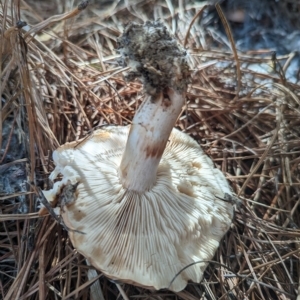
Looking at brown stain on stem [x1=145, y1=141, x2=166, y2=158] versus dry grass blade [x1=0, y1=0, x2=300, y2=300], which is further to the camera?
dry grass blade [x1=0, y1=0, x2=300, y2=300]

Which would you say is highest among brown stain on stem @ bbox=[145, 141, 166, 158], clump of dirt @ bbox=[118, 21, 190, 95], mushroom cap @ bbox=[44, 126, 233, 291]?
clump of dirt @ bbox=[118, 21, 190, 95]

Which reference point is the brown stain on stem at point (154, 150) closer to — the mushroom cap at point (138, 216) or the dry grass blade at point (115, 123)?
the mushroom cap at point (138, 216)

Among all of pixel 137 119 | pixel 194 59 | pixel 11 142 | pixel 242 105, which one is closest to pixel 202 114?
pixel 242 105

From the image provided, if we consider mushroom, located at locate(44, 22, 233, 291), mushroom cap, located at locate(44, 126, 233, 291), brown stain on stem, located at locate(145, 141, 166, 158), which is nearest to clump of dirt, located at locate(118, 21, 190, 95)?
mushroom, located at locate(44, 22, 233, 291)

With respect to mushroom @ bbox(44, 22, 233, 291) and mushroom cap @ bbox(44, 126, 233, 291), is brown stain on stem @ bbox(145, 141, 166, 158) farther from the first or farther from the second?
mushroom cap @ bbox(44, 126, 233, 291)

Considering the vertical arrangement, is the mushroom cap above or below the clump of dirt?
below

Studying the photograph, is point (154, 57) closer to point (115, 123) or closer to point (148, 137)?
point (148, 137)

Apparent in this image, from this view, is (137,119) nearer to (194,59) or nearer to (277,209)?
(277,209)

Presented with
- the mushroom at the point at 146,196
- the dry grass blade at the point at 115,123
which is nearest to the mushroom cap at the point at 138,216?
the mushroom at the point at 146,196
